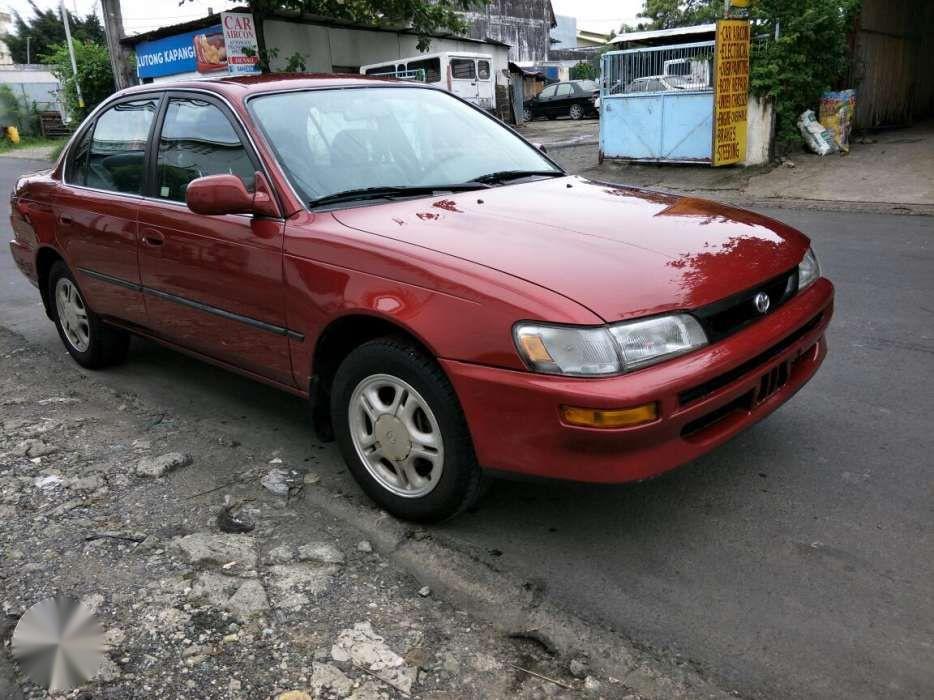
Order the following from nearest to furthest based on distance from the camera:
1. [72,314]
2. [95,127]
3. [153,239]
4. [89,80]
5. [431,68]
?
[153,239], [95,127], [72,314], [431,68], [89,80]

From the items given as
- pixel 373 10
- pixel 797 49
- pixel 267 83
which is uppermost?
pixel 373 10

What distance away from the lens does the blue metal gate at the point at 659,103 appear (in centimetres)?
1292

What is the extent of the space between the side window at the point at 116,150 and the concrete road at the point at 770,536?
4.02ft

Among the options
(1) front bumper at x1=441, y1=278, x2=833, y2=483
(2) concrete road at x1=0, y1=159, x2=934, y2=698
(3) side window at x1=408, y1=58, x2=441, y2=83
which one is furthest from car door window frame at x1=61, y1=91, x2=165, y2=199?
(3) side window at x1=408, y1=58, x2=441, y2=83

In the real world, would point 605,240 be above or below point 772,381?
above

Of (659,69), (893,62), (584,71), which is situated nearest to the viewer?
(659,69)

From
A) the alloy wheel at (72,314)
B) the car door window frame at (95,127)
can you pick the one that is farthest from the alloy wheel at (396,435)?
the alloy wheel at (72,314)

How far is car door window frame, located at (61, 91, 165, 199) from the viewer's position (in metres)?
4.12

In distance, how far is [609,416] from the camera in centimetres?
240

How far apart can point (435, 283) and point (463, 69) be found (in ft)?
70.9

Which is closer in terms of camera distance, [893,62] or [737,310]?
[737,310]

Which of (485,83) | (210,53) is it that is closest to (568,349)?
(210,53)

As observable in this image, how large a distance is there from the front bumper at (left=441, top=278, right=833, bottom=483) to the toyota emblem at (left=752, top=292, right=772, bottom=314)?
7cm

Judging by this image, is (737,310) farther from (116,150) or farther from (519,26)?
(519,26)
